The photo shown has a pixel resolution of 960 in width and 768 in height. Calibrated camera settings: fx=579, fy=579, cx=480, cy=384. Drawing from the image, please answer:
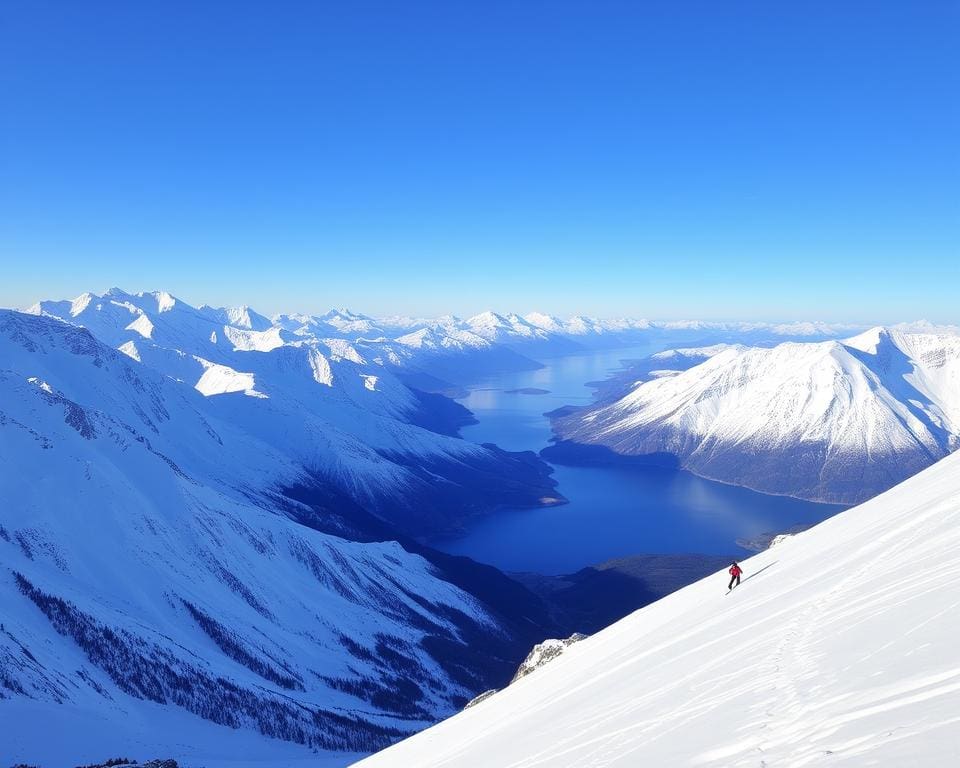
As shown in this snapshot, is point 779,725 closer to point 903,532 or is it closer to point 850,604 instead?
point 850,604

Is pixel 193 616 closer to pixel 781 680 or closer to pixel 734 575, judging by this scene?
pixel 734 575

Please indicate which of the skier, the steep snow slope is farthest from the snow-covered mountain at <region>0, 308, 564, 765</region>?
the skier

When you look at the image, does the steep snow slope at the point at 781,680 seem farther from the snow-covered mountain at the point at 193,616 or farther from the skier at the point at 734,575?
the snow-covered mountain at the point at 193,616

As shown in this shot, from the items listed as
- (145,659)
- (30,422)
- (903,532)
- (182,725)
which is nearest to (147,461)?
(30,422)

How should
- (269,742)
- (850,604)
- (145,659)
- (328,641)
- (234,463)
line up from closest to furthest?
1. (850,604)
2. (269,742)
3. (145,659)
4. (328,641)
5. (234,463)

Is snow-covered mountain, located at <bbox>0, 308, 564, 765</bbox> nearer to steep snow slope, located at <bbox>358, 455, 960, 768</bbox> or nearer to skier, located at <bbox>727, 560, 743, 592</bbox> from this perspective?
steep snow slope, located at <bbox>358, 455, 960, 768</bbox>
